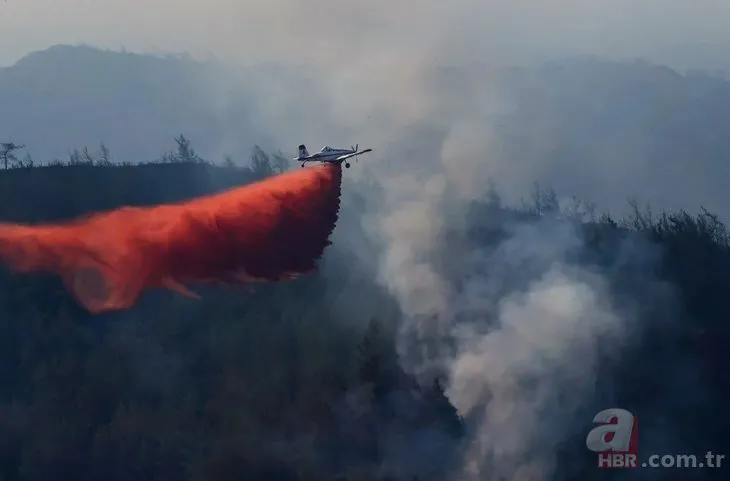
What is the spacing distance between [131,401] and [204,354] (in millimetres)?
9772

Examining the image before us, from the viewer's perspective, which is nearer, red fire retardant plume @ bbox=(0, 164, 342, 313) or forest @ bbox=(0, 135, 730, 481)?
red fire retardant plume @ bbox=(0, 164, 342, 313)

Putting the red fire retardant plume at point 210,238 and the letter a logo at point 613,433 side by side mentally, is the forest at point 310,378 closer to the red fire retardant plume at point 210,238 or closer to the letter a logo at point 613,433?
the letter a logo at point 613,433

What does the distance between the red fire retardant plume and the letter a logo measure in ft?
91.9

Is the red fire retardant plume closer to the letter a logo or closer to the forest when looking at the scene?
the forest

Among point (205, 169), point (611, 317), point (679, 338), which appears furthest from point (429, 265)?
point (205, 169)

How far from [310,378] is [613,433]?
27468 millimetres

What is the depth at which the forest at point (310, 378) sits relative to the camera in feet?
266

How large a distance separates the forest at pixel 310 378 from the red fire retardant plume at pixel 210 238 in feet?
44.8

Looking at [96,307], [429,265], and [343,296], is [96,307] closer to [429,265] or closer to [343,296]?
[343,296]

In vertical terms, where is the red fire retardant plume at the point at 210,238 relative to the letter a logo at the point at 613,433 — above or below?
above

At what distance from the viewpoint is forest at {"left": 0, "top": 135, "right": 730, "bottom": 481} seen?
81062 millimetres

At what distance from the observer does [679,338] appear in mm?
90938

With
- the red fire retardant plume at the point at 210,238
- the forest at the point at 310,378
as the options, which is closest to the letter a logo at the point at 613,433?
the forest at the point at 310,378

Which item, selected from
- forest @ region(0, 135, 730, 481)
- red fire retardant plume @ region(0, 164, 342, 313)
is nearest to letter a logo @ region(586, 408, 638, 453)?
forest @ region(0, 135, 730, 481)
